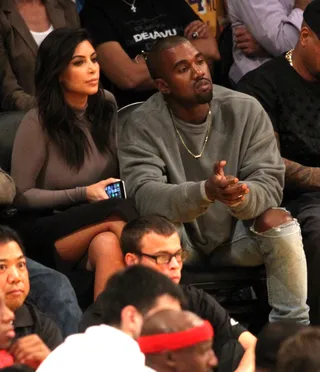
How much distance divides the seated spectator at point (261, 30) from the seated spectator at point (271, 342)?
9.02 feet

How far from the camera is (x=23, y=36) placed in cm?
566

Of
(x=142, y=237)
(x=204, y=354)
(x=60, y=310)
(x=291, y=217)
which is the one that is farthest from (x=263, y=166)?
(x=204, y=354)

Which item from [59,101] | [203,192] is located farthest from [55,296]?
[59,101]

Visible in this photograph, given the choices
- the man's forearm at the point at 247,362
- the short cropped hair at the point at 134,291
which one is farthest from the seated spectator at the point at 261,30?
the short cropped hair at the point at 134,291

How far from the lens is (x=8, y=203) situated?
494cm

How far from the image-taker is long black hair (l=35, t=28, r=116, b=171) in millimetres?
5199

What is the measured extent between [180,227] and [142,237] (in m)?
0.47

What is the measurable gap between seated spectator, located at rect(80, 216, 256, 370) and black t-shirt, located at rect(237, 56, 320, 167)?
39.9 inches

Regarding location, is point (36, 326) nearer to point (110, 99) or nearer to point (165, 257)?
point (165, 257)

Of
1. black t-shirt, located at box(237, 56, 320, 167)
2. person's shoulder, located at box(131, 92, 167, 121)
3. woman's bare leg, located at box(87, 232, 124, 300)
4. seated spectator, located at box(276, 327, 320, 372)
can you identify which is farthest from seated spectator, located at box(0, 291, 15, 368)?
black t-shirt, located at box(237, 56, 320, 167)

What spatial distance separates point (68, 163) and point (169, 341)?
2.23 m

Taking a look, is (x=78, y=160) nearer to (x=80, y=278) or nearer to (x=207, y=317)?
(x=80, y=278)

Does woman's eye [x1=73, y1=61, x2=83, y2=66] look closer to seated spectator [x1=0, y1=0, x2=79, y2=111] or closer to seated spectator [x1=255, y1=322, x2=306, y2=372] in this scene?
seated spectator [x1=0, y1=0, x2=79, y2=111]

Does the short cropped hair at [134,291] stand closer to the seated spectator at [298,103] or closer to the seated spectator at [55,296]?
the seated spectator at [55,296]
